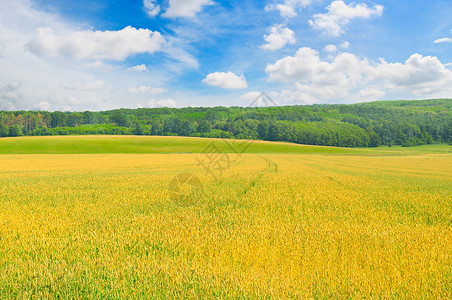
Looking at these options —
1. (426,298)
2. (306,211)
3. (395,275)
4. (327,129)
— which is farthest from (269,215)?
(327,129)

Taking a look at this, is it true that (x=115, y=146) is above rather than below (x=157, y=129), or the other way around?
below

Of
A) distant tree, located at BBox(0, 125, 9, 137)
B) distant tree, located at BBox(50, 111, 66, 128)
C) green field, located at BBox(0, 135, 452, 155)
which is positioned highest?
distant tree, located at BBox(50, 111, 66, 128)

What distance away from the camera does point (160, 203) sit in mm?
8375

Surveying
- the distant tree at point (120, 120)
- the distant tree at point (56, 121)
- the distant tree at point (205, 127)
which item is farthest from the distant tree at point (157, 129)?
the distant tree at point (56, 121)

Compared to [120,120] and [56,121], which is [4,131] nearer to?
[56,121]

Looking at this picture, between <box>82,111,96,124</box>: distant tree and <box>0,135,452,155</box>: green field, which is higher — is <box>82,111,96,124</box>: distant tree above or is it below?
above

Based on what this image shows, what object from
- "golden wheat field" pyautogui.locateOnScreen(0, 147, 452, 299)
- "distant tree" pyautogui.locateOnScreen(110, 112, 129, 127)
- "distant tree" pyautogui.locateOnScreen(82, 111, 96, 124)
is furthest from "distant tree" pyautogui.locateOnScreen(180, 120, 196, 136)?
"golden wheat field" pyautogui.locateOnScreen(0, 147, 452, 299)

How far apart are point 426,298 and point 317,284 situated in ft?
4.02

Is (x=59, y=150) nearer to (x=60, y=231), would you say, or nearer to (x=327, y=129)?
(x=60, y=231)

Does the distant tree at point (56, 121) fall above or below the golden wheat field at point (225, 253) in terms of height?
above

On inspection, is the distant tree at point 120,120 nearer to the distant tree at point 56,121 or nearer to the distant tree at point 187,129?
the distant tree at point 56,121

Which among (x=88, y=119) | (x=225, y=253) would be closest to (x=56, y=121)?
(x=88, y=119)

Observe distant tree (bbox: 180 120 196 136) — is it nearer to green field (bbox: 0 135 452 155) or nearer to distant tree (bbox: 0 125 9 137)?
green field (bbox: 0 135 452 155)

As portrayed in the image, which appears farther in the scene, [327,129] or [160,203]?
[327,129]
